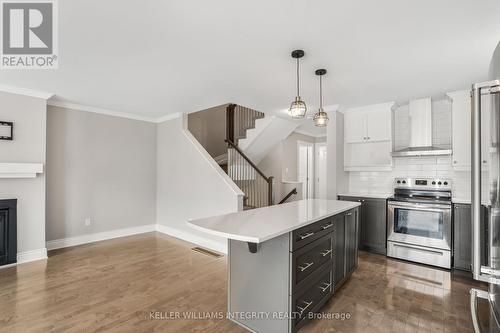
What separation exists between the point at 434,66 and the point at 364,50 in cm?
100

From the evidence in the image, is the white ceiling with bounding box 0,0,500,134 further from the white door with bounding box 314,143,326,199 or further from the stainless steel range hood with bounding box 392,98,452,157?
the white door with bounding box 314,143,326,199

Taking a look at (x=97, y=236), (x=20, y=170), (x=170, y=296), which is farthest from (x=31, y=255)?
(x=170, y=296)

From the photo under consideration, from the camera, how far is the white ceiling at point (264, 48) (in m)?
1.85

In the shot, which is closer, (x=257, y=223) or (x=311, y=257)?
(x=257, y=223)

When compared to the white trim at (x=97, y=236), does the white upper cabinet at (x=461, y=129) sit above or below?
above

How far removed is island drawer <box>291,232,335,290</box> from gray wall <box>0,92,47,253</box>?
392 cm

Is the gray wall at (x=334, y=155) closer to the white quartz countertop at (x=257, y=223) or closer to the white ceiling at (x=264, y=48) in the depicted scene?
the white ceiling at (x=264, y=48)

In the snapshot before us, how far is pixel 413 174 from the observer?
4.18 m

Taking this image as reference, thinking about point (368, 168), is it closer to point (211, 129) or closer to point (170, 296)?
point (170, 296)

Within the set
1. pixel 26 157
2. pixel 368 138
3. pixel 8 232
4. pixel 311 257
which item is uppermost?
pixel 368 138

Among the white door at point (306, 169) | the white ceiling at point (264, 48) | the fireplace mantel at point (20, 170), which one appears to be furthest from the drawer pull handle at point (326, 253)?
the white door at point (306, 169)

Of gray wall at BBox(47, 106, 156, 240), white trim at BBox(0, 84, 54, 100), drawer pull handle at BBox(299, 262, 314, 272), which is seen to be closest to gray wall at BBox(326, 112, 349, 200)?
drawer pull handle at BBox(299, 262, 314, 272)

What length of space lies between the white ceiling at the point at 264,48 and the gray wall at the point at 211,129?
2658 millimetres

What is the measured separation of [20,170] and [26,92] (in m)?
1.13
